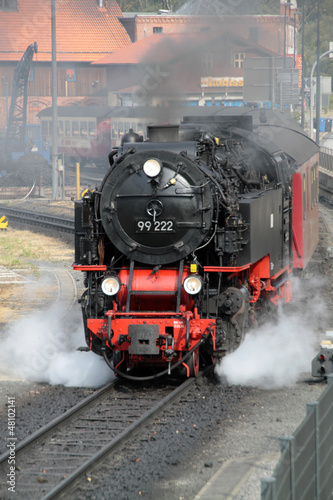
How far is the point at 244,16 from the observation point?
60.9 ft

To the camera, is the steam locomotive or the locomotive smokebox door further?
the steam locomotive

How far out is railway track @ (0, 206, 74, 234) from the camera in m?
23.8

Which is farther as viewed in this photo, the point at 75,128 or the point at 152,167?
the point at 75,128

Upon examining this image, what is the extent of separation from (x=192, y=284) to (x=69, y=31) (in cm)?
5274

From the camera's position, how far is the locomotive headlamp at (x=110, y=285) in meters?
9.02

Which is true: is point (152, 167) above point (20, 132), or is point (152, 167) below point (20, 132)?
below

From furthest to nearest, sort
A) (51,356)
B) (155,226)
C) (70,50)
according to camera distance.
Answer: (70,50) → (51,356) → (155,226)

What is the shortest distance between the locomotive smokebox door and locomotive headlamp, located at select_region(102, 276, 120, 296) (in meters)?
0.57

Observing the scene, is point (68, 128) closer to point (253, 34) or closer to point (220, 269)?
point (253, 34)

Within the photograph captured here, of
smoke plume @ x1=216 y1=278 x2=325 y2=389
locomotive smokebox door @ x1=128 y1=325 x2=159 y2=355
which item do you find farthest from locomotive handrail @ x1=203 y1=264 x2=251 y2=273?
smoke plume @ x1=216 y1=278 x2=325 y2=389

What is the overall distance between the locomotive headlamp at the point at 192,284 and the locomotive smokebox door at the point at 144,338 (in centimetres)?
60

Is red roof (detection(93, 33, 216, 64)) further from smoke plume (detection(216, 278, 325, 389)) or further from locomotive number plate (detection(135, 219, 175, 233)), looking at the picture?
locomotive number plate (detection(135, 219, 175, 233))

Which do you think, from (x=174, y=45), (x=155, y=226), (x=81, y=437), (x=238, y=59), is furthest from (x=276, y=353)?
(x=238, y=59)

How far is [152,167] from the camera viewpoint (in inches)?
350
